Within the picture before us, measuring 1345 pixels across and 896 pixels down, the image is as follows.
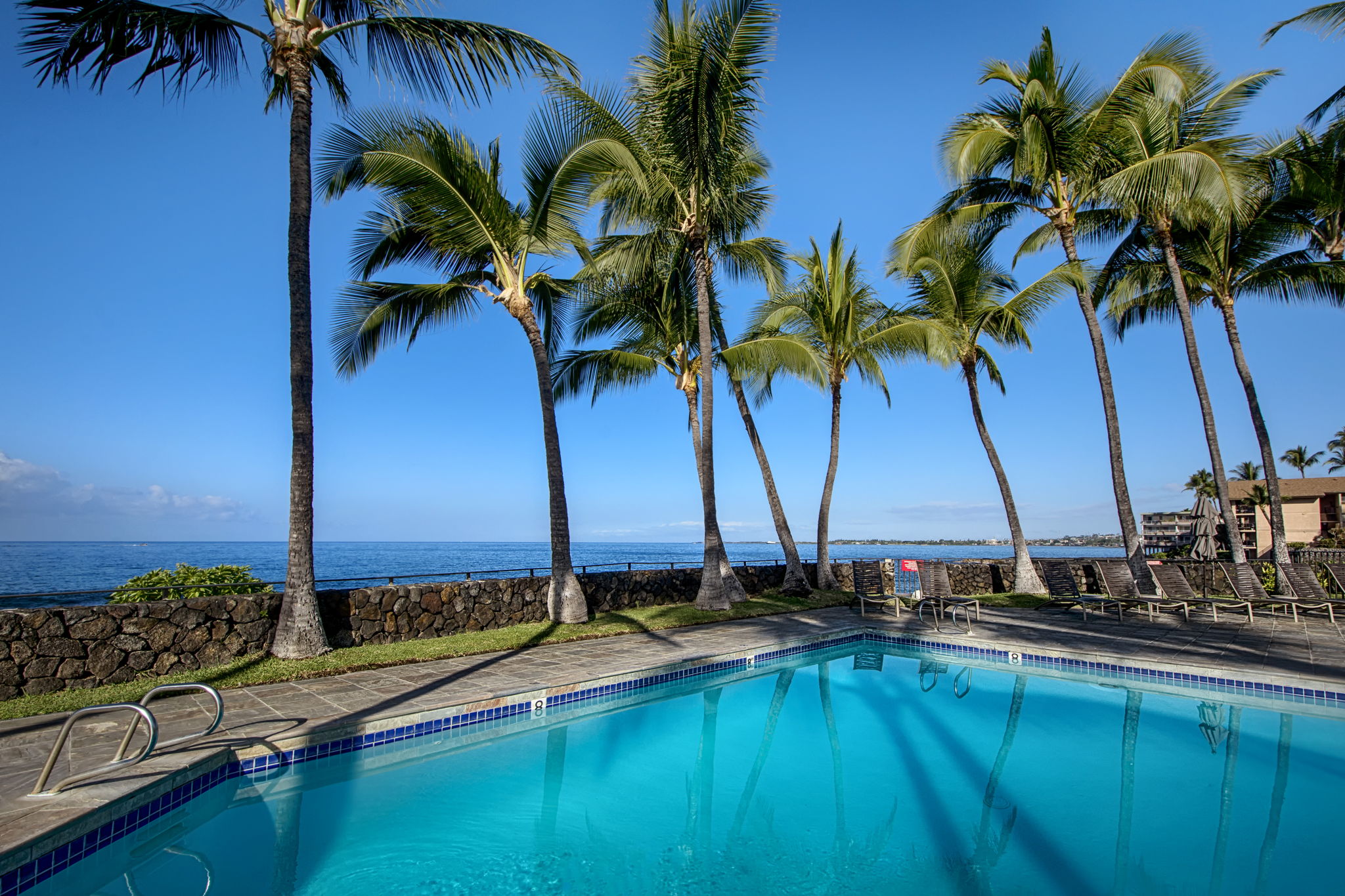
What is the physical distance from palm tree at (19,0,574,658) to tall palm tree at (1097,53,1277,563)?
10387mm

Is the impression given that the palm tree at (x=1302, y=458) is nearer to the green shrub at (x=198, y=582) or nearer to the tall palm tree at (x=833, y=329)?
the tall palm tree at (x=833, y=329)

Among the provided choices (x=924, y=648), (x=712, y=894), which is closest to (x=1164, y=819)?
(x=712, y=894)

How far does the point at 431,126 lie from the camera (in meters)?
9.69

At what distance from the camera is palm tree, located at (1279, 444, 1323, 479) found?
62.6 meters

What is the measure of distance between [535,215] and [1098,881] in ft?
34.8

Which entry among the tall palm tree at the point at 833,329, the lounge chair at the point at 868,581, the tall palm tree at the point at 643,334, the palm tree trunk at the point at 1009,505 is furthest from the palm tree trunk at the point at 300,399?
the palm tree trunk at the point at 1009,505

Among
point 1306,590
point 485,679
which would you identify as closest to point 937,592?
point 1306,590

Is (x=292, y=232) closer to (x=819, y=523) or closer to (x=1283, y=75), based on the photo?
(x=819, y=523)

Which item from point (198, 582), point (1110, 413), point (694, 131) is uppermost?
point (694, 131)

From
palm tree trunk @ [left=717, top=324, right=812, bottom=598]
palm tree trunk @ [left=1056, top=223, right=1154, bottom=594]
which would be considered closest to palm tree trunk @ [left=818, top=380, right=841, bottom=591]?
palm tree trunk @ [left=717, top=324, right=812, bottom=598]

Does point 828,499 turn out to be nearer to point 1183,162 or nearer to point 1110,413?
point 1110,413

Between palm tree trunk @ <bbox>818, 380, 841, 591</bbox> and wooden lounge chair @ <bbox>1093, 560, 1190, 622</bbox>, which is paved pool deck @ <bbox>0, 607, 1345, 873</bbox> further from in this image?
palm tree trunk @ <bbox>818, 380, 841, 591</bbox>

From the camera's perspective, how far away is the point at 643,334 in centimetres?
1516

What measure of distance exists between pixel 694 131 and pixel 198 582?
35.7ft
